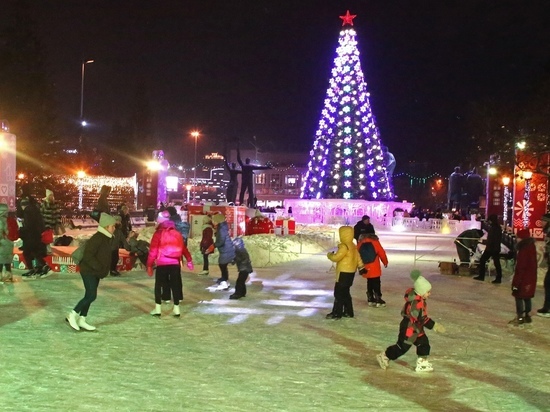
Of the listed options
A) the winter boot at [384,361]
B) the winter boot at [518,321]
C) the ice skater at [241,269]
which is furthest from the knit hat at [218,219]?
the winter boot at [384,361]

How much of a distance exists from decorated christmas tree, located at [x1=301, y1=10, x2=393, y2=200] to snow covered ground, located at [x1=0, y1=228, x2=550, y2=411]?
26704mm

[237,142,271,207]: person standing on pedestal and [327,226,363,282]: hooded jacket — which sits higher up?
[237,142,271,207]: person standing on pedestal

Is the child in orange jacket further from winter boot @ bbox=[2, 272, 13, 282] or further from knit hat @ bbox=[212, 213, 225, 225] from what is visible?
winter boot @ bbox=[2, 272, 13, 282]

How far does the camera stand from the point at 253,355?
7.04 m

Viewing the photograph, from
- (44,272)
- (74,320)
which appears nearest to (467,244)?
(44,272)

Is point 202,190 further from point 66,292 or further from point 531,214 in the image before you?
point 66,292

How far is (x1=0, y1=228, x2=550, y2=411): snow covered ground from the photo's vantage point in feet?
17.7

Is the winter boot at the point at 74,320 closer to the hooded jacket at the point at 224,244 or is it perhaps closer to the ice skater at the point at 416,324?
the hooded jacket at the point at 224,244

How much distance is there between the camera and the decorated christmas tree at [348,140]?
38062 millimetres

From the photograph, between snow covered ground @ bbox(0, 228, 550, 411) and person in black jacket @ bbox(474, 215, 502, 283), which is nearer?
snow covered ground @ bbox(0, 228, 550, 411)

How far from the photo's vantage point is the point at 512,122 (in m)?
24.8

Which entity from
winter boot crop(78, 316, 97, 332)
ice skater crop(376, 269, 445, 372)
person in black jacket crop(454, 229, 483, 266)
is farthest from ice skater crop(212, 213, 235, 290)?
person in black jacket crop(454, 229, 483, 266)

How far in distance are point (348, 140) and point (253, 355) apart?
105 feet

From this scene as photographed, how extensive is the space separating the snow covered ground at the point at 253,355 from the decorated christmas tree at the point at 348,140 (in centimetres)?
2670
